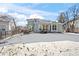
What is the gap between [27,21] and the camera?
6070 millimetres

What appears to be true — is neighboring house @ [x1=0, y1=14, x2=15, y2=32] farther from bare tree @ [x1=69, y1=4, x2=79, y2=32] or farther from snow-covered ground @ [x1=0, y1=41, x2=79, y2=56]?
bare tree @ [x1=69, y1=4, x2=79, y2=32]

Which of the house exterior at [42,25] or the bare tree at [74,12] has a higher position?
the bare tree at [74,12]

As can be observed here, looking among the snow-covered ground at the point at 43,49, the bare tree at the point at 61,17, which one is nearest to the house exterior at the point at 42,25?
the bare tree at the point at 61,17

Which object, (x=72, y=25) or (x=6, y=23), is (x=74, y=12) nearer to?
(x=72, y=25)

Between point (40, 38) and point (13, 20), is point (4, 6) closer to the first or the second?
point (13, 20)

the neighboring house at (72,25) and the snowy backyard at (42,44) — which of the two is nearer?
the snowy backyard at (42,44)

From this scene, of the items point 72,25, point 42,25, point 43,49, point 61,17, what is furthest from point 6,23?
point 72,25

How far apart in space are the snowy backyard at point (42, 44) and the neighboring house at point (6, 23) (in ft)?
0.58

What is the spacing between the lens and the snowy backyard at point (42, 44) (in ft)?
19.4

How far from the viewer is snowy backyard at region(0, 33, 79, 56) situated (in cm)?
591

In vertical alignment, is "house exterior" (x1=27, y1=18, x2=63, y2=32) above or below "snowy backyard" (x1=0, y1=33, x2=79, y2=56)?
above

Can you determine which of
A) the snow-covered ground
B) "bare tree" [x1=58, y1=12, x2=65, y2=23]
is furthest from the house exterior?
the snow-covered ground

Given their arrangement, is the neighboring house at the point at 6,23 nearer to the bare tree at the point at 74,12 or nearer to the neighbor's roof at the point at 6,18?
the neighbor's roof at the point at 6,18

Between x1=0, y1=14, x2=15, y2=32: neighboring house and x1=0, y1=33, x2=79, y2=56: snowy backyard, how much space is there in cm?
18
